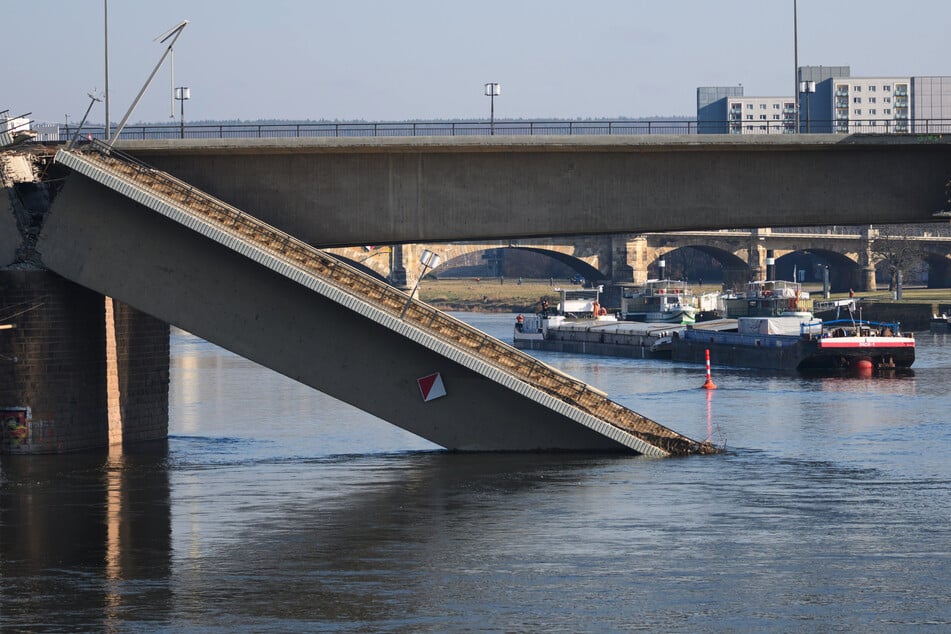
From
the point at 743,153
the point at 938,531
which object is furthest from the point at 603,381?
the point at 938,531

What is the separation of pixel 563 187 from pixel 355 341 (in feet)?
25.6

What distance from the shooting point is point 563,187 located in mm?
44156

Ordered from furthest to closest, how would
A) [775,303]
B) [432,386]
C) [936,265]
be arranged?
[936,265] → [775,303] → [432,386]

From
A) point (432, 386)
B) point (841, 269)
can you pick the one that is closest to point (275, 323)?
point (432, 386)

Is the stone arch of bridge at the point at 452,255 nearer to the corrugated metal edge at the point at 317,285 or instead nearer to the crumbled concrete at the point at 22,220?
the crumbled concrete at the point at 22,220

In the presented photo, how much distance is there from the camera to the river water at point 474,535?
25.3 m

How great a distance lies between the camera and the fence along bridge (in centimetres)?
4112

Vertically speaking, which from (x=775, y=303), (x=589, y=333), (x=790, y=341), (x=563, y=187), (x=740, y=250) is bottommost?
(x=589, y=333)

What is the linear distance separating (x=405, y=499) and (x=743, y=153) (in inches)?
599

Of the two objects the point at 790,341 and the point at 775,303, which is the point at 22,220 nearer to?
the point at 790,341

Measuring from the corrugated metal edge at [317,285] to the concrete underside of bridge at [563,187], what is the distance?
2.88m

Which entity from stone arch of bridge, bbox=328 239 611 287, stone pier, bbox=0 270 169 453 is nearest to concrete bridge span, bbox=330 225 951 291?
stone arch of bridge, bbox=328 239 611 287

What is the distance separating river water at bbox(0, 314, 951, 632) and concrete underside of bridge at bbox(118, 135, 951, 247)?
703 cm

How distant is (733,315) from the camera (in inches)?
4747
